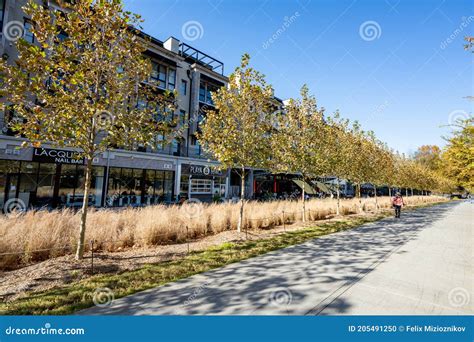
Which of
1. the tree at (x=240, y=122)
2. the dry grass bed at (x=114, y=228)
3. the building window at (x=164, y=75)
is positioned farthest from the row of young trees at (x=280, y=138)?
the building window at (x=164, y=75)

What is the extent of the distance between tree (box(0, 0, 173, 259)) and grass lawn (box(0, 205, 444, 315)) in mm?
1815

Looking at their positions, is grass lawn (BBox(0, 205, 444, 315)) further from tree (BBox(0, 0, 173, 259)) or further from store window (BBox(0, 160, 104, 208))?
store window (BBox(0, 160, 104, 208))

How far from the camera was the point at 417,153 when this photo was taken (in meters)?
84.2

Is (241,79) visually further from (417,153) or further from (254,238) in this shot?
(417,153)

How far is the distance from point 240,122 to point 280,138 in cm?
320

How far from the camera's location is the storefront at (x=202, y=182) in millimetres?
24522

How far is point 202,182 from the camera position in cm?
2655

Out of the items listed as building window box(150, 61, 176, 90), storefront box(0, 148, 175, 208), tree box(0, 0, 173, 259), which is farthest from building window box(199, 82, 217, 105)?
tree box(0, 0, 173, 259)

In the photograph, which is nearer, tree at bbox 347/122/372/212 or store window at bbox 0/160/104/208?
store window at bbox 0/160/104/208

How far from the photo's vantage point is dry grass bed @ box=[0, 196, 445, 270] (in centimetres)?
610

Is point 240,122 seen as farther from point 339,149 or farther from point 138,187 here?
point 138,187
